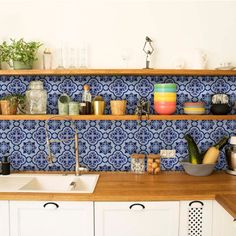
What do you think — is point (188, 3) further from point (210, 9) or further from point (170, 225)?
point (170, 225)

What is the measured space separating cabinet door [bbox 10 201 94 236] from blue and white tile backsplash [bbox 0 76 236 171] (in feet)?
2.17

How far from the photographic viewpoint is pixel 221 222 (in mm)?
2023

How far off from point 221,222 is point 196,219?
0.16 m

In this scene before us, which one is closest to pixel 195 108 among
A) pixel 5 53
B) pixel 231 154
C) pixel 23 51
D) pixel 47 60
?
pixel 231 154

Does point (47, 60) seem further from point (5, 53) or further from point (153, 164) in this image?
point (153, 164)

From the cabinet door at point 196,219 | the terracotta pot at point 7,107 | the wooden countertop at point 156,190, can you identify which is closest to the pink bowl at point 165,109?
the wooden countertop at point 156,190

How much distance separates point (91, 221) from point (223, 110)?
1345mm

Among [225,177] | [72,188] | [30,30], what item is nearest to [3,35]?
[30,30]

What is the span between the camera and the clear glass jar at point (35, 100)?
2.51m

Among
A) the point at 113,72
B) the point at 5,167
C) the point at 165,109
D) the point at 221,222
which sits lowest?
the point at 221,222

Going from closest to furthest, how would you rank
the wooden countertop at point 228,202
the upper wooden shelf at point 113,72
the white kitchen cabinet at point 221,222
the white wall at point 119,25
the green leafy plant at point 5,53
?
the wooden countertop at point 228,202 → the white kitchen cabinet at point 221,222 → the upper wooden shelf at point 113,72 → the green leafy plant at point 5,53 → the white wall at point 119,25

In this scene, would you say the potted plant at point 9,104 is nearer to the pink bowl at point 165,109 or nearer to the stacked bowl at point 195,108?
the pink bowl at point 165,109

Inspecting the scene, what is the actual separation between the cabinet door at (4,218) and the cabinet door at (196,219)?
1153mm

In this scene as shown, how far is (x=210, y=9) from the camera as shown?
260cm
